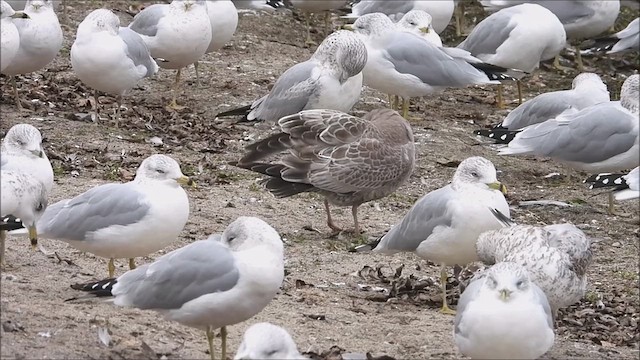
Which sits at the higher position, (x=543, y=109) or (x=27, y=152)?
(x=27, y=152)

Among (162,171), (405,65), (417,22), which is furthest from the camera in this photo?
(417,22)

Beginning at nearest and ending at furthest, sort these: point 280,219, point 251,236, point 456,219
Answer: point 251,236, point 456,219, point 280,219

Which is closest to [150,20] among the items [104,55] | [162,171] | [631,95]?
[104,55]

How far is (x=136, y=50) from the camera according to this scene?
9961 millimetres

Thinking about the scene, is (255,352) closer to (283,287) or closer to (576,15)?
(283,287)

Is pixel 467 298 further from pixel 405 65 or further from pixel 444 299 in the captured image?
pixel 405 65

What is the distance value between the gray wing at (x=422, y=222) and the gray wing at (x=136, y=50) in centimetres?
334

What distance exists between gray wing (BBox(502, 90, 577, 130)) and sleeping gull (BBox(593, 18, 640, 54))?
3.22 m

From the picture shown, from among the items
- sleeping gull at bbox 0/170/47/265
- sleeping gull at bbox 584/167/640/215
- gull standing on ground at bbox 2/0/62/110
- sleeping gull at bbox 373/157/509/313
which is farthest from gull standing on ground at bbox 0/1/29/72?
sleeping gull at bbox 584/167/640/215

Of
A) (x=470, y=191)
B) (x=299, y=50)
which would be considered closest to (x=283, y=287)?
(x=470, y=191)

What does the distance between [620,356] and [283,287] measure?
193 cm

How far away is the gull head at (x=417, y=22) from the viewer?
11.4m

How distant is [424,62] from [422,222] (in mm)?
3560

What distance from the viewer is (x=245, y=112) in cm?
1009
